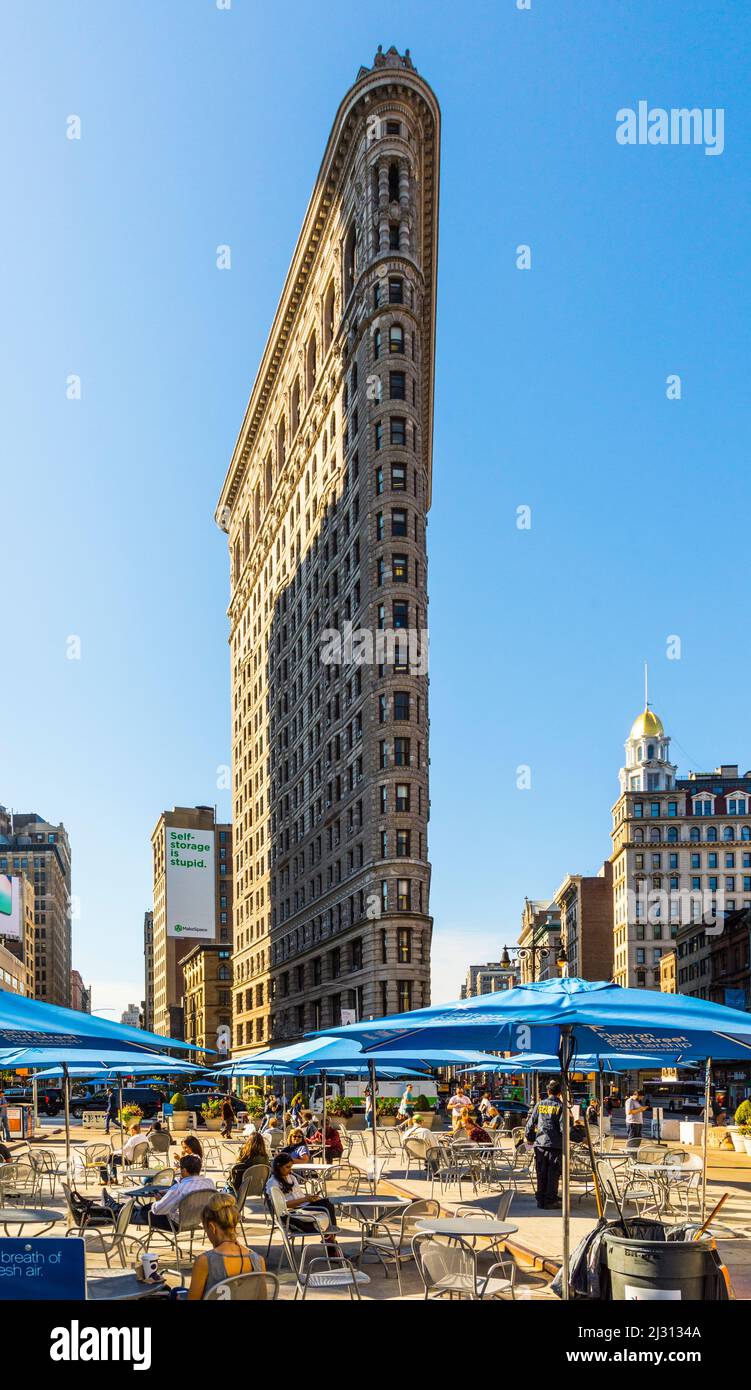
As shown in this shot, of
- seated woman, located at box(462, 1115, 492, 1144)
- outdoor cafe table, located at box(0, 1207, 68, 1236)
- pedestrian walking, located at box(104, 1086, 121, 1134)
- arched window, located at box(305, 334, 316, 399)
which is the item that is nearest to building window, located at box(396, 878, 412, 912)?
pedestrian walking, located at box(104, 1086, 121, 1134)

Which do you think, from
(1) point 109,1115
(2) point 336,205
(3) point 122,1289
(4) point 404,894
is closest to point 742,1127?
(1) point 109,1115

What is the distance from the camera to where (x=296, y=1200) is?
15.2 metres

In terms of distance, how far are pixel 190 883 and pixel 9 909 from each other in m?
26.9

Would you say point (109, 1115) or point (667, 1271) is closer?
point (667, 1271)

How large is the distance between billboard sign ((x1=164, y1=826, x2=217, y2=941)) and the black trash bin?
128m

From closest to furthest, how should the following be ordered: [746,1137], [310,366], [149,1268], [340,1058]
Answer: [149,1268] → [340,1058] → [746,1137] → [310,366]

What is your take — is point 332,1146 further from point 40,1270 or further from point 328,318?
point 328,318

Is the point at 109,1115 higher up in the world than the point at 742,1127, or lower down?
lower down

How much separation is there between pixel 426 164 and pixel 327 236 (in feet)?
40.2

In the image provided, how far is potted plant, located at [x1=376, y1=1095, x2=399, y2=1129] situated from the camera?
48281 mm

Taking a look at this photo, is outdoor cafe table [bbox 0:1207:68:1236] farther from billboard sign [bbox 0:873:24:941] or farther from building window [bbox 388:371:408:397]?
billboard sign [bbox 0:873:24:941]

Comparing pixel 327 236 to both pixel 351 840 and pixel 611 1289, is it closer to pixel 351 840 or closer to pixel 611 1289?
pixel 351 840

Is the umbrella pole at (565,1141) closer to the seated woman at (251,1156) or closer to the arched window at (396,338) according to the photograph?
the seated woman at (251,1156)

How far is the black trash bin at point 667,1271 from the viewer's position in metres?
9.34
